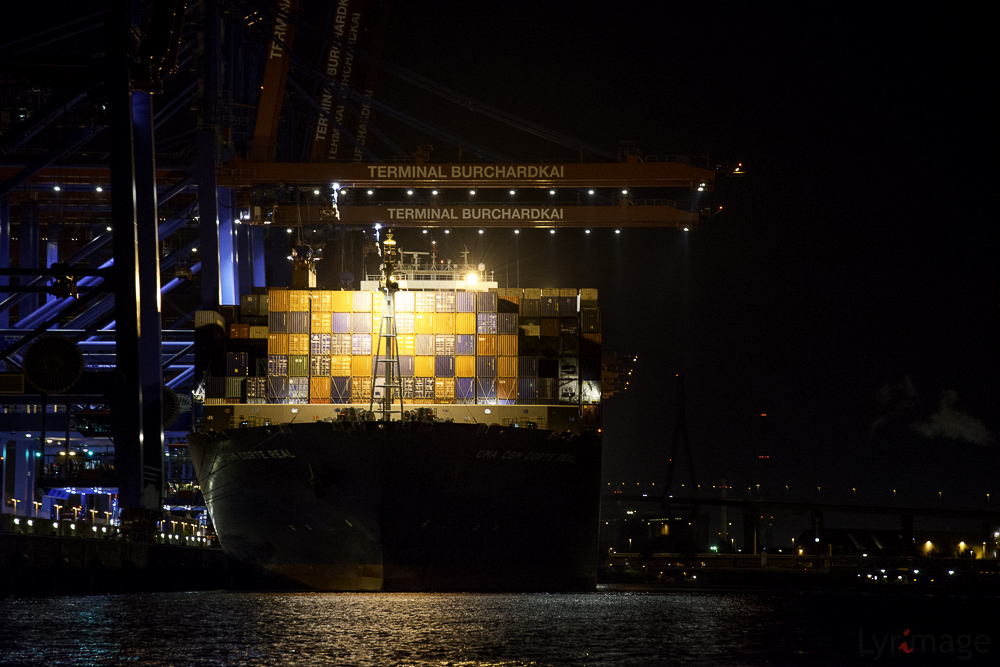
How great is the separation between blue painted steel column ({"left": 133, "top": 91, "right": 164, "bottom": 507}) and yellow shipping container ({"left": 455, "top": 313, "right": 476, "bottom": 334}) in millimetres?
8608

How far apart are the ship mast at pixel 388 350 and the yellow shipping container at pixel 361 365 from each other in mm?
629

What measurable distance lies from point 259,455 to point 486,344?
7.51 m

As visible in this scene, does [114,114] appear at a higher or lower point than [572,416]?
higher

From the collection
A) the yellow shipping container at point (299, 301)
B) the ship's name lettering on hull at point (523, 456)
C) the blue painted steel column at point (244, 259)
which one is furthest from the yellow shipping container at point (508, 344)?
the blue painted steel column at point (244, 259)

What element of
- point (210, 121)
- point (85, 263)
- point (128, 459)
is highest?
point (210, 121)

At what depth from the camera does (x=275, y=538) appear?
3006 cm

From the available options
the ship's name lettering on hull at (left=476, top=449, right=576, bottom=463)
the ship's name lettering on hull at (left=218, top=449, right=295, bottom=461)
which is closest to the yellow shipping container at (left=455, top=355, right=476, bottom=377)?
the ship's name lettering on hull at (left=476, top=449, right=576, bottom=463)

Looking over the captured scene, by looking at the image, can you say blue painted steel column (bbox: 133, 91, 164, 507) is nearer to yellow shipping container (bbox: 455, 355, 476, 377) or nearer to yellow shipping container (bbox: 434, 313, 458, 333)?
yellow shipping container (bbox: 434, 313, 458, 333)

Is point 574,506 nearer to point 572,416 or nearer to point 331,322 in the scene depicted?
point 572,416

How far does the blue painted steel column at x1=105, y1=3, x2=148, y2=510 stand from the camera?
29125mm

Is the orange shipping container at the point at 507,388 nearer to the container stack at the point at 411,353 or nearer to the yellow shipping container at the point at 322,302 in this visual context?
the container stack at the point at 411,353

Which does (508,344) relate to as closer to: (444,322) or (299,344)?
(444,322)

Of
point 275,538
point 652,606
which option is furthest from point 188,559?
point 652,606

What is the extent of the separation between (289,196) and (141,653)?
2796 centimetres
